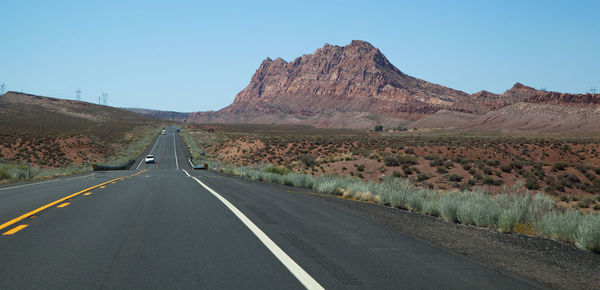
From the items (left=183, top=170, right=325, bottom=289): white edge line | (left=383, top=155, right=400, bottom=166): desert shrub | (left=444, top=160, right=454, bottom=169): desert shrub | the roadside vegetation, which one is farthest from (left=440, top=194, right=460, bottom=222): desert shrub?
(left=383, top=155, right=400, bottom=166): desert shrub

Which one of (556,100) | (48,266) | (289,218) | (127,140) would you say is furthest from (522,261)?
(556,100)

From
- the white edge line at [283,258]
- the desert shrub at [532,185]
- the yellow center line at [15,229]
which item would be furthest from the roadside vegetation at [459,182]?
the yellow center line at [15,229]

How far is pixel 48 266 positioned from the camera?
5328mm

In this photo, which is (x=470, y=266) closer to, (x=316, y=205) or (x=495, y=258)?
(x=495, y=258)

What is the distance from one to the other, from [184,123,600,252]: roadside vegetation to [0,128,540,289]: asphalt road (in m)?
2.44

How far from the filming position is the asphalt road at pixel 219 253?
191 inches

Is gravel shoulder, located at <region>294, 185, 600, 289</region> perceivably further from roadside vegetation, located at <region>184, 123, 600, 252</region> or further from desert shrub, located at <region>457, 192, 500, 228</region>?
roadside vegetation, located at <region>184, 123, 600, 252</region>

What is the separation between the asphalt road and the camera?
15.9 ft

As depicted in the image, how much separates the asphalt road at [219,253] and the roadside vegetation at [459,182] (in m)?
2.44

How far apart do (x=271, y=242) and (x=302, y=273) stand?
176 cm

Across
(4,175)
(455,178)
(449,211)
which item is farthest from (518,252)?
(4,175)

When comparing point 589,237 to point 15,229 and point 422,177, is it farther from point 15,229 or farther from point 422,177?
point 422,177

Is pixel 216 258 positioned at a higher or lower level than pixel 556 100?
lower

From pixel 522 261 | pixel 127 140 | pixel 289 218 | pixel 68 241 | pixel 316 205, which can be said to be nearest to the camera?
pixel 522 261
